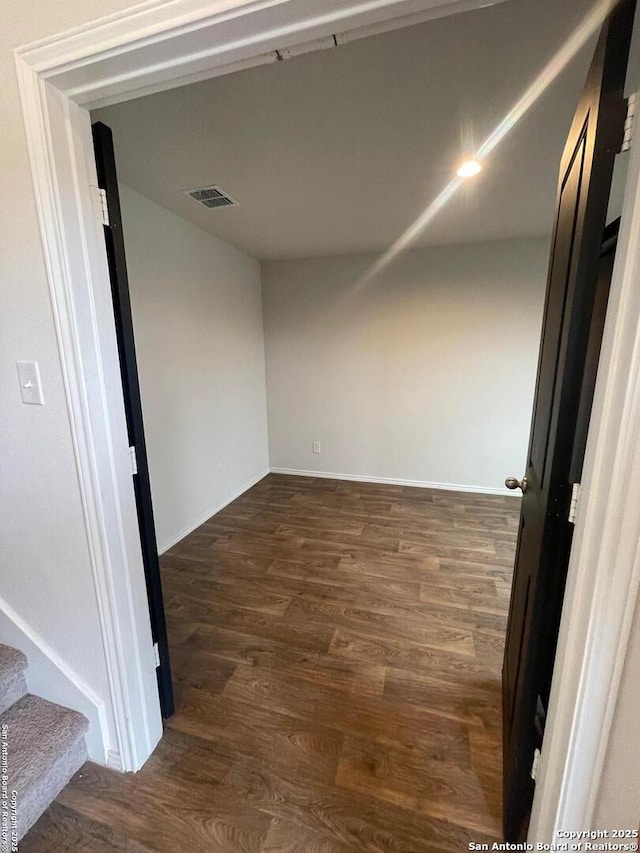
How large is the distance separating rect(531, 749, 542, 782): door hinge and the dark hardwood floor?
0.30 meters

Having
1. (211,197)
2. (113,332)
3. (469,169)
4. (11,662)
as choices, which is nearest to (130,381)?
(113,332)

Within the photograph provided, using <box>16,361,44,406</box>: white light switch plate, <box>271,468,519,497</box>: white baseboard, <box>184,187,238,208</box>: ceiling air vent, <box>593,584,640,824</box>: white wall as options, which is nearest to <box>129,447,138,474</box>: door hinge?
<box>16,361,44,406</box>: white light switch plate

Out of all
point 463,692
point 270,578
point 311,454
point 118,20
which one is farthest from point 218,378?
point 463,692

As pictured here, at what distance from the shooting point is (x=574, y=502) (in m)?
0.82

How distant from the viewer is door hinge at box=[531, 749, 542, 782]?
3.14ft

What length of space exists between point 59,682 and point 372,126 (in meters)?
2.59

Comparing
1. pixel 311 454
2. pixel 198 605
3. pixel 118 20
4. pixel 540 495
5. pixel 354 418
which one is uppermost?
pixel 118 20

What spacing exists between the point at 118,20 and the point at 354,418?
134 inches

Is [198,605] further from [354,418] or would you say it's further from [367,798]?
[354,418]

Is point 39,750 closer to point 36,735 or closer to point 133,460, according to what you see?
point 36,735

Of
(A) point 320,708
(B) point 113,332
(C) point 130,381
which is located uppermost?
(B) point 113,332

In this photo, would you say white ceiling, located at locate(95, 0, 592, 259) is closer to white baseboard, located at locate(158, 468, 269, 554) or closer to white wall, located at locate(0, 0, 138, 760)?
→ white wall, located at locate(0, 0, 138, 760)

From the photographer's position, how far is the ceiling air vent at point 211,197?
86.6 inches

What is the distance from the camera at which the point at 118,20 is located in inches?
29.8
